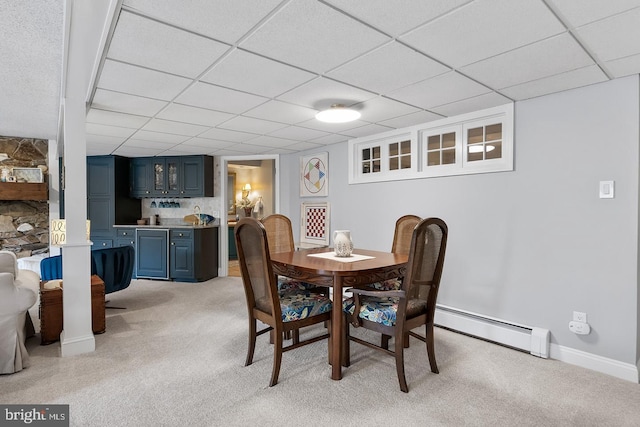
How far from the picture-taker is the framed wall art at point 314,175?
4793mm

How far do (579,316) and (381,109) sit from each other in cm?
227

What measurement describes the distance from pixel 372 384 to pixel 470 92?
2.26 meters

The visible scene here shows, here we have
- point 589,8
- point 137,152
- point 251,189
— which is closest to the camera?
point 589,8

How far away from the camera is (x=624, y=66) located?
7.09ft

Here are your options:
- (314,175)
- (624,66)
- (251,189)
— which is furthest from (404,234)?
(251,189)

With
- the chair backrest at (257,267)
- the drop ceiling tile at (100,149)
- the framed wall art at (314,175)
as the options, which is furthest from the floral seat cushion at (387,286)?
the drop ceiling tile at (100,149)

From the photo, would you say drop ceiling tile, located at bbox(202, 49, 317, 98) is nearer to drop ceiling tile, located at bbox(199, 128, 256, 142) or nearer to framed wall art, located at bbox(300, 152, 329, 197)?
drop ceiling tile, located at bbox(199, 128, 256, 142)

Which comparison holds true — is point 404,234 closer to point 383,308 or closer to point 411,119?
point 383,308

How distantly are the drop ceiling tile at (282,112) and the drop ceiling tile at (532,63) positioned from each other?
1.41 metres

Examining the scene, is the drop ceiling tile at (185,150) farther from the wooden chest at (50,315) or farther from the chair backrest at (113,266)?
the wooden chest at (50,315)

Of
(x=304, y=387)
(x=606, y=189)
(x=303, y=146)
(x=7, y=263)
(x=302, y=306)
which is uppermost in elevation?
(x=303, y=146)

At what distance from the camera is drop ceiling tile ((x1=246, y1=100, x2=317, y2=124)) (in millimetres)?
2977

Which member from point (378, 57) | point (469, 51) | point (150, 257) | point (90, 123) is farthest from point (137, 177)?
point (469, 51)

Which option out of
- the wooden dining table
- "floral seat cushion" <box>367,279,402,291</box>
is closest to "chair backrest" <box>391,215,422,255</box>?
"floral seat cushion" <box>367,279,402,291</box>
